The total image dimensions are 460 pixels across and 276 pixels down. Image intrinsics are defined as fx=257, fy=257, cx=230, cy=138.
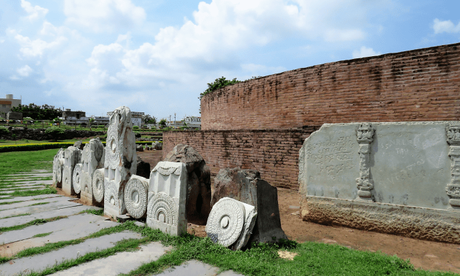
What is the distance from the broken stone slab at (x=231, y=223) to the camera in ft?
10.6

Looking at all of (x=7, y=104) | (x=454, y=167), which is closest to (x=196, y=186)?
(x=454, y=167)

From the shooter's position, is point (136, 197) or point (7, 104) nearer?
point (136, 197)

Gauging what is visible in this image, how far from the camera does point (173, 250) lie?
3.24 metres

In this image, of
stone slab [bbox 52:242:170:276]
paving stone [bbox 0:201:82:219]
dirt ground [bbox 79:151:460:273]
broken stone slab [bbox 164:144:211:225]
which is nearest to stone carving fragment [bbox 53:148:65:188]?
paving stone [bbox 0:201:82:219]

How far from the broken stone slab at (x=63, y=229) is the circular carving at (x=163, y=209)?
0.92 metres

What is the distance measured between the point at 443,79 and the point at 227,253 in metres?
6.09

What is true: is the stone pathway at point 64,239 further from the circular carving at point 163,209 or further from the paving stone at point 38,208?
the circular carving at point 163,209

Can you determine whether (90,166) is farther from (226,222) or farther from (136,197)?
(226,222)

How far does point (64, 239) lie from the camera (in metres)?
3.68

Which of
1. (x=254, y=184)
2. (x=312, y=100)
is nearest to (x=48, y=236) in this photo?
(x=254, y=184)

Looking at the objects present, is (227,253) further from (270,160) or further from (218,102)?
(218,102)

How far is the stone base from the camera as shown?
370 centimetres

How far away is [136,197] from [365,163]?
12.7 feet

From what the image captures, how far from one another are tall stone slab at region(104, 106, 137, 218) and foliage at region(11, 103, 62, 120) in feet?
181
